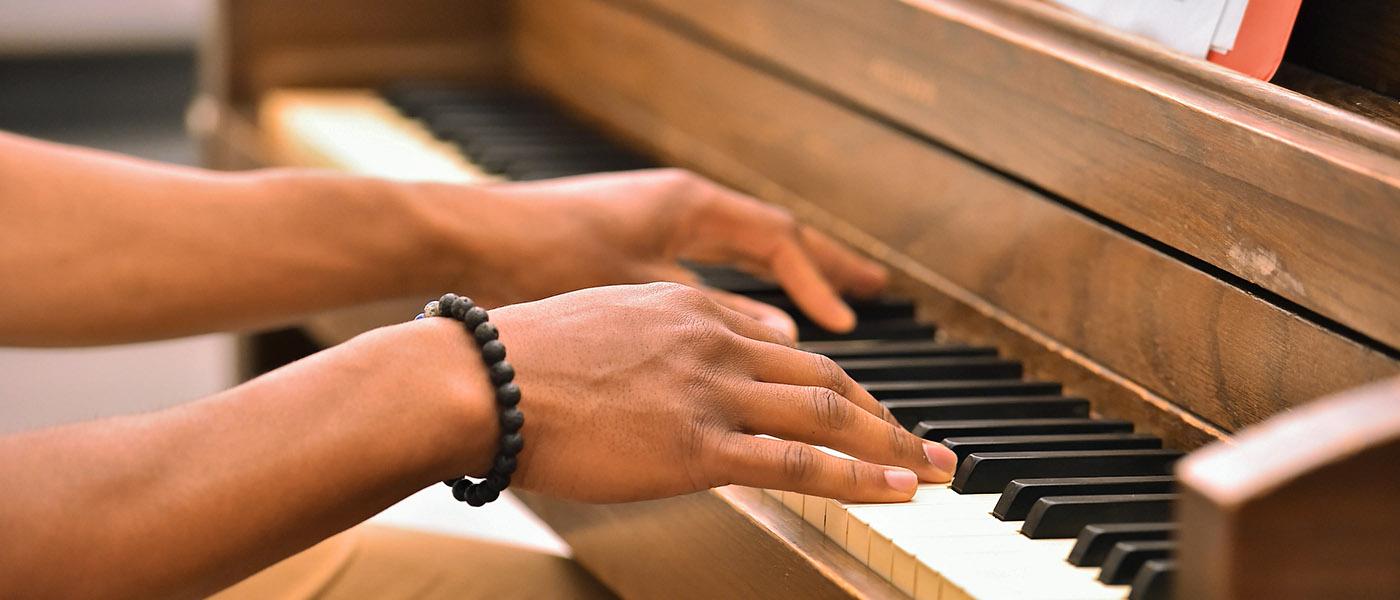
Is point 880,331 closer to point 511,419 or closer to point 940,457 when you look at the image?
point 940,457

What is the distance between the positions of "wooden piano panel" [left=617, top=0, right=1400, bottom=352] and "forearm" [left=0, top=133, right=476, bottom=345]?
0.45m

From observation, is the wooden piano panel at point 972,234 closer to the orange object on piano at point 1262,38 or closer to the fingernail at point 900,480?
the orange object on piano at point 1262,38

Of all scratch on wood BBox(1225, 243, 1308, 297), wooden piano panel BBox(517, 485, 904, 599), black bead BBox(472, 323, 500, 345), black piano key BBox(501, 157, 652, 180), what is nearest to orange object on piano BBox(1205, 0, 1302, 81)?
scratch on wood BBox(1225, 243, 1308, 297)

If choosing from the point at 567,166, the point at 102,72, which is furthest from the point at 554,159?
the point at 102,72

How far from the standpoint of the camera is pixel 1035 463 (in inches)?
41.8

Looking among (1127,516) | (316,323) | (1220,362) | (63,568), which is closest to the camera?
(63,568)

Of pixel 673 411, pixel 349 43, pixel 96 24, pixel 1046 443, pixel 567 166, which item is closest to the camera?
pixel 673 411

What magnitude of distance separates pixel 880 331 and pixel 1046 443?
301 mm

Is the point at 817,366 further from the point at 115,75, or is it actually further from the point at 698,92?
the point at 115,75

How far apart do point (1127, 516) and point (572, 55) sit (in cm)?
125

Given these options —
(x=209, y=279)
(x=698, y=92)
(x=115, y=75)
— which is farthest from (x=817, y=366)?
(x=115, y=75)

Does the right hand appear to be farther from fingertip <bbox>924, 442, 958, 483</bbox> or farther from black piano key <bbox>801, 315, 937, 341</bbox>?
black piano key <bbox>801, 315, 937, 341</bbox>

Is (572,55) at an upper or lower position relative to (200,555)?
upper

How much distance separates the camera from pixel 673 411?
98 cm
